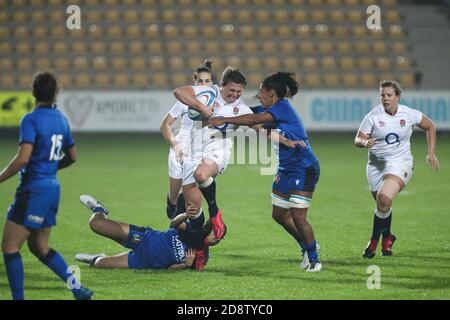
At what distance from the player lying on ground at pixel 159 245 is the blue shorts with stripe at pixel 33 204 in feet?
6.09

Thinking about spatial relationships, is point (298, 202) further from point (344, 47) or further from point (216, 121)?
point (344, 47)

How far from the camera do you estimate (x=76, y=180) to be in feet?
51.0

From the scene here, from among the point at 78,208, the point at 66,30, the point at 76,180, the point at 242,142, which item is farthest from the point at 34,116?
the point at 66,30

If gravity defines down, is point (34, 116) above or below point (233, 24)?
below

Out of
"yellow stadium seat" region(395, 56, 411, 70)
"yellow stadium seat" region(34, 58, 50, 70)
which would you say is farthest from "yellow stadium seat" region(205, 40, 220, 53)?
"yellow stadium seat" region(395, 56, 411, 70)

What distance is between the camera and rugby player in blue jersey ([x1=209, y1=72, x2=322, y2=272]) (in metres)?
8.23

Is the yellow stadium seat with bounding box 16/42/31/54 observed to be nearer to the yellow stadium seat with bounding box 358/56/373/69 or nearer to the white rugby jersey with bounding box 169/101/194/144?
the yellow stadium seat with bounding box 358/56/373/69

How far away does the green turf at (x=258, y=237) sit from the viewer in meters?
7.37

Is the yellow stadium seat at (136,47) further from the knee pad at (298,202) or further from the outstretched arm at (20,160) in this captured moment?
the outstretched arm at (20,160)

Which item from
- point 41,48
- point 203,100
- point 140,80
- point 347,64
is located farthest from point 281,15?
point 203,100

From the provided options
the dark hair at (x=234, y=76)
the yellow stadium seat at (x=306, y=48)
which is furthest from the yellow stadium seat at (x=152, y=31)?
the dark hair at (x=234, y=76)

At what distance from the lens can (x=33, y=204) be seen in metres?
6.30

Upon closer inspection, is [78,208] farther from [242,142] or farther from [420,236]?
[242,142]
